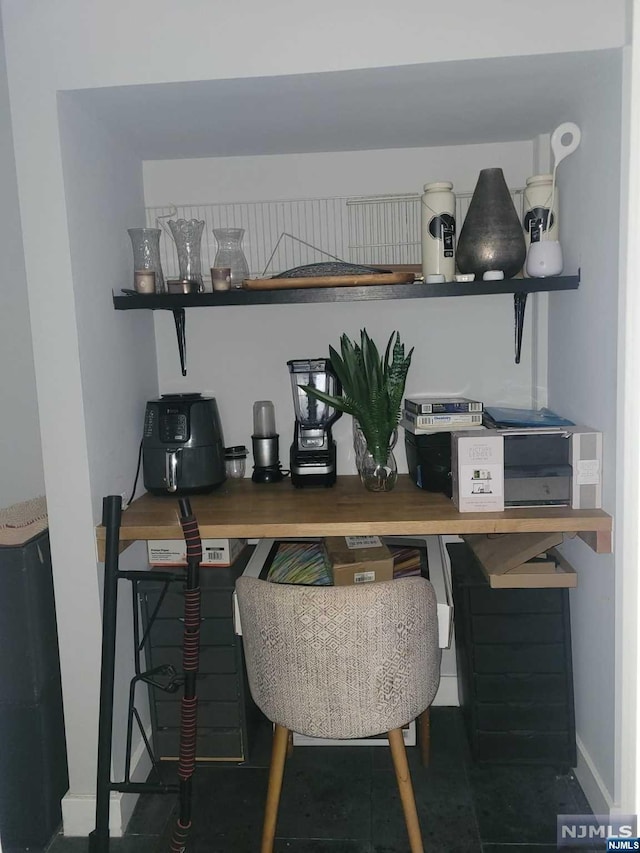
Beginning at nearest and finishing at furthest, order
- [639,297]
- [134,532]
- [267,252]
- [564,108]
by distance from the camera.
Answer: [639,297], [134,532], [564,108], [267,252]

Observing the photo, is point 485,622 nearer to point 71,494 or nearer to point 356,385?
point 356,385

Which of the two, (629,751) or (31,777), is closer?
(629,751)

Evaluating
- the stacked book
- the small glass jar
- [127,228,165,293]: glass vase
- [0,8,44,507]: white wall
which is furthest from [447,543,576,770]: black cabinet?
[0,8,44,507]: white wall

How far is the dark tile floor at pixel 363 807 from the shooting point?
1915 mm

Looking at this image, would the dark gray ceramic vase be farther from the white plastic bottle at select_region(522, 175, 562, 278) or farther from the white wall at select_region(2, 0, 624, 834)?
the white wall at select_region(2, 0, 624, 834)

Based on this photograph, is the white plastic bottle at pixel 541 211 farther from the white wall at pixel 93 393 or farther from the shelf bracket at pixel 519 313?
the white wall at pixel 93 393

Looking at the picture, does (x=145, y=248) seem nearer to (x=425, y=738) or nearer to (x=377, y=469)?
(x=377, y=469)

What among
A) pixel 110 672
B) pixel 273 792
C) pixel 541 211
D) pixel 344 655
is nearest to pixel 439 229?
pixel 541 211

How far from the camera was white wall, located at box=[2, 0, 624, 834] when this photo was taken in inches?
66.6

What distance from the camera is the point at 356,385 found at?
212 centimetres

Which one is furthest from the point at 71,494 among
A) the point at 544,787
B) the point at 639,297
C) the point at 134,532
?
the point at 544,787

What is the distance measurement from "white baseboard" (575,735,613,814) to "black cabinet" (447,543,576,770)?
0.12ft

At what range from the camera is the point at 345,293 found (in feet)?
6.63

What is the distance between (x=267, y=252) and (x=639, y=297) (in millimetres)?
1360
